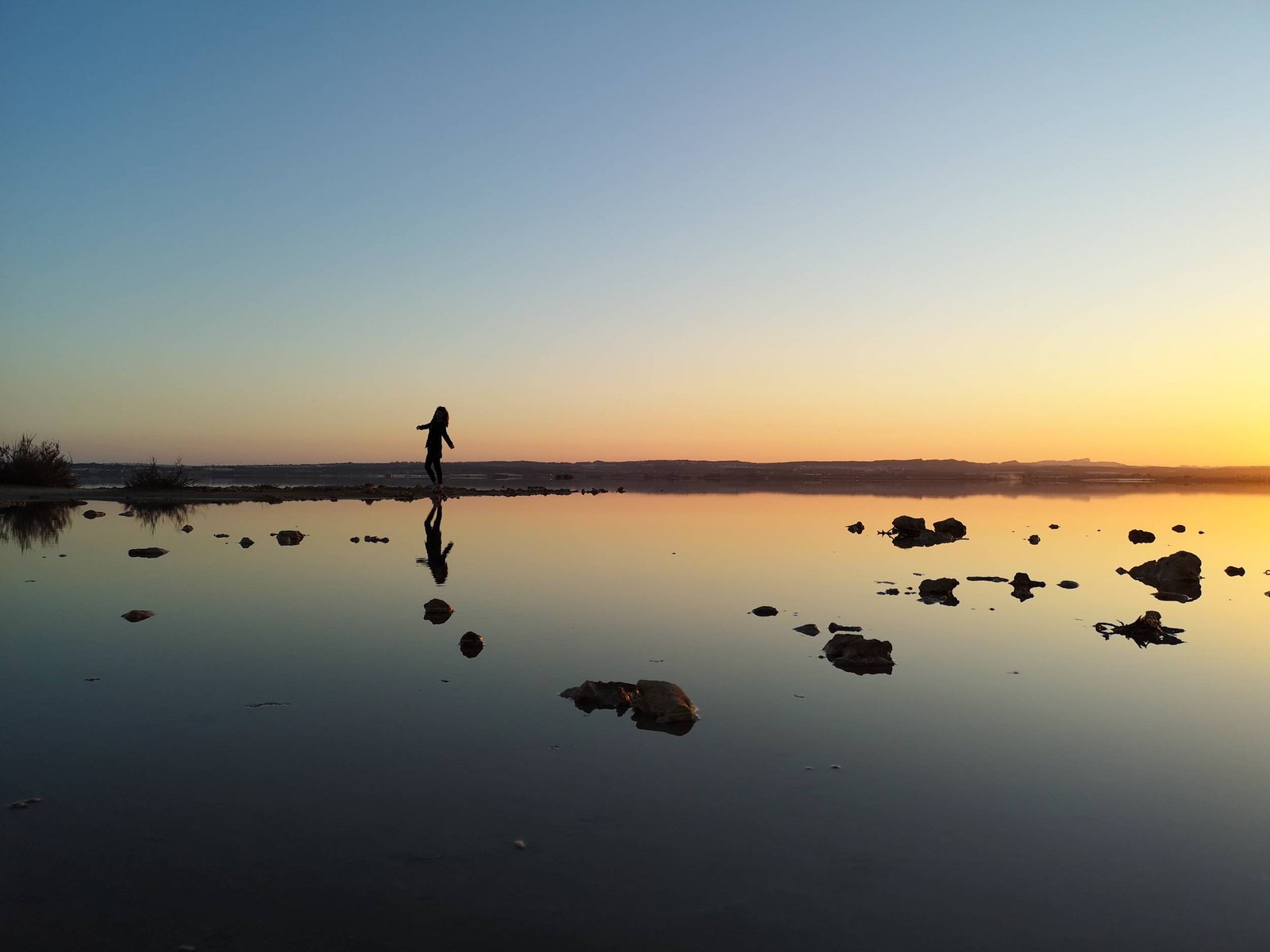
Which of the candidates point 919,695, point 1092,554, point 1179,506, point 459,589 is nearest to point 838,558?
point 1092,554

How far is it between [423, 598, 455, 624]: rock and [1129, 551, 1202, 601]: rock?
13026 millimetres

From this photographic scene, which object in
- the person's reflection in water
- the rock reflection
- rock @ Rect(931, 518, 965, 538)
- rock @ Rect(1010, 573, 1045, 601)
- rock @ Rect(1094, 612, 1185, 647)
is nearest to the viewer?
rock @ Rect(1094, 612, 1185, 647)

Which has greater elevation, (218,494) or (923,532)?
(218,494)

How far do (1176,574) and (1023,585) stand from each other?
3559mm

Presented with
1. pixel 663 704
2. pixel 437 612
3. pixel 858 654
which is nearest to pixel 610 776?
pixel 663 704

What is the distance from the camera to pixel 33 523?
A: 23406 millimetres

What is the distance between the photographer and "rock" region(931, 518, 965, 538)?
25125mm

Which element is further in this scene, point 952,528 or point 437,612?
point 952,528

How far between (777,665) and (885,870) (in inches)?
181

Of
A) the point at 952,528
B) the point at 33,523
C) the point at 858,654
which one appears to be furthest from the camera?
the point at 952,528

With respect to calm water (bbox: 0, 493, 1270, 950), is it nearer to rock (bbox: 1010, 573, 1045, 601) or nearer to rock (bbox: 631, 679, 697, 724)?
rock (bbox: 631, 679, 697, 724)

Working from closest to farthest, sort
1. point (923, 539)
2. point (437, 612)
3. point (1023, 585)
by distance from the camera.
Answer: point (437, 612) → point (1023, 585) → point (923, 539)

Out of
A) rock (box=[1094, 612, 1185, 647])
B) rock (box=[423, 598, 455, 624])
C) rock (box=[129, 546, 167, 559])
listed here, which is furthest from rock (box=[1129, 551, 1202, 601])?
rock (box=[129, 546, 167, 559])

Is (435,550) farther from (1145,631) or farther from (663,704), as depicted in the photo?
(1145,631)
